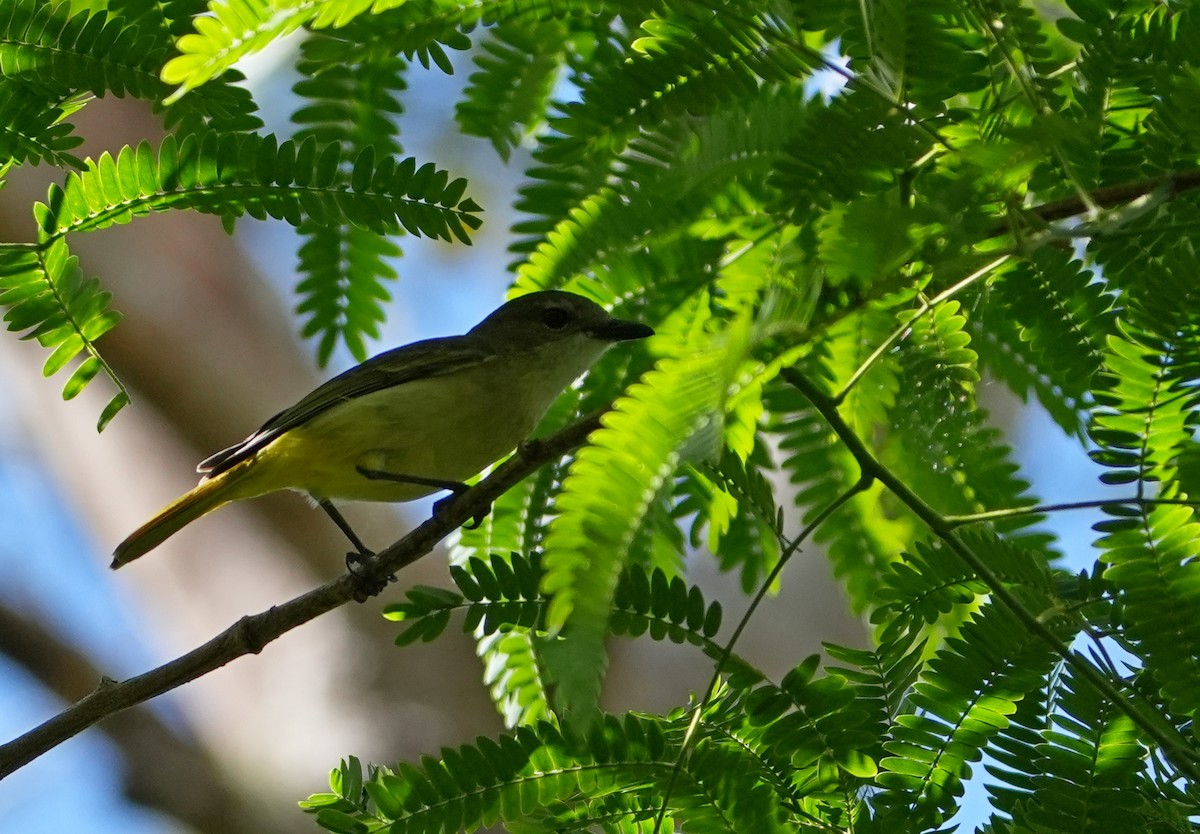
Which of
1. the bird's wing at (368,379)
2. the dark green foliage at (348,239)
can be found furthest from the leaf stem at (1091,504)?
the bird's wing at (368,379)

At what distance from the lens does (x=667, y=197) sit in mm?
2273

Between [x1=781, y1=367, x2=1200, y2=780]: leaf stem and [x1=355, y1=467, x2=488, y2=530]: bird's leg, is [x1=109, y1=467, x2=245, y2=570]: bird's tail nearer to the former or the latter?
[x1=355, y1=467, x2=488, y2=530]: bird's leg

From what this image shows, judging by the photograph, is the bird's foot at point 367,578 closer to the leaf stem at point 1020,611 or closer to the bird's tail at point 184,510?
the bird's tail at point 184,510

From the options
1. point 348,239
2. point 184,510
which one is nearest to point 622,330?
point 348,239

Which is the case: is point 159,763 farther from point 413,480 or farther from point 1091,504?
point 1091,504

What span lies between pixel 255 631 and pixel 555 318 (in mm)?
1477

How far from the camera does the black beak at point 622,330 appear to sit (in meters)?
2.65

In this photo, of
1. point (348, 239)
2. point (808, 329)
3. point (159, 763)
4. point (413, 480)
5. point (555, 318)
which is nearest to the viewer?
point (808, 329)

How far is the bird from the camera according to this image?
11.5 feet

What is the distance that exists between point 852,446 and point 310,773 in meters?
5.46

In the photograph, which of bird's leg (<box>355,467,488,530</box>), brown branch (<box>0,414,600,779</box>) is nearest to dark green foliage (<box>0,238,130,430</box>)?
brown branch (<box>0,414,600,779</box>)

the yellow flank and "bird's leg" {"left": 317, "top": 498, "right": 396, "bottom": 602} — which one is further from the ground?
the yellow flank

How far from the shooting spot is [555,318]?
11.8ft

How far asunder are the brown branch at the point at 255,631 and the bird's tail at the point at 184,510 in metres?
1.30
